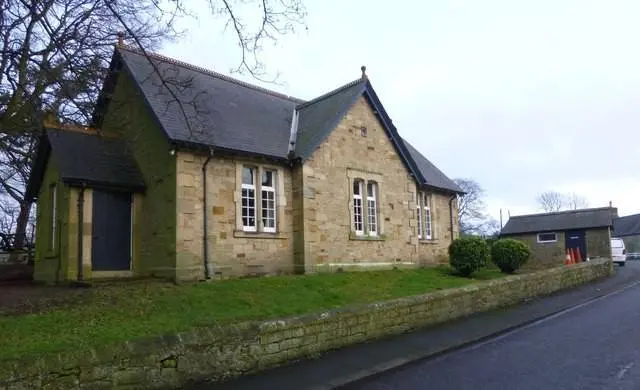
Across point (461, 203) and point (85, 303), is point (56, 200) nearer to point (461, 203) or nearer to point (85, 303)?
point (85, 303)

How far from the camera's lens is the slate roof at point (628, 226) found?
7644cm

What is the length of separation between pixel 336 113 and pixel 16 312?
12.7 meters

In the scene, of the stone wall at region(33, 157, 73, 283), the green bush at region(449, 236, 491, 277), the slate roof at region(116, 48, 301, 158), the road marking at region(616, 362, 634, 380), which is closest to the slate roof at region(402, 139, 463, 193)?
the green bush at region(449, 236, 491, 277)

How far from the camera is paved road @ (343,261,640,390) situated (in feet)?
25.6

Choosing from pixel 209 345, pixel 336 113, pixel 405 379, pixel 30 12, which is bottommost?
pixel 405 379

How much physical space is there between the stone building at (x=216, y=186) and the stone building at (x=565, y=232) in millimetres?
19478

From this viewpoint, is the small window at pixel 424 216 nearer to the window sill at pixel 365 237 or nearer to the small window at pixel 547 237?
the window sill at pixel 365 237

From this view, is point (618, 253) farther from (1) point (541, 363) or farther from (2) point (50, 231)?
(2) point (50, 231)

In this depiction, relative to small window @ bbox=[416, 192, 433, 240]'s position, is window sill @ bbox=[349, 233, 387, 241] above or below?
below

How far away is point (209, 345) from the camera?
328 inches

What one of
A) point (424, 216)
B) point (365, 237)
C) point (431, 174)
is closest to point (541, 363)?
point (365, 237)

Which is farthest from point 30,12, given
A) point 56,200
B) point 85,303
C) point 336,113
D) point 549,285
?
point 549,285

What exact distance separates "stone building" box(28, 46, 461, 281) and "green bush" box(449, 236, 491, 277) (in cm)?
192

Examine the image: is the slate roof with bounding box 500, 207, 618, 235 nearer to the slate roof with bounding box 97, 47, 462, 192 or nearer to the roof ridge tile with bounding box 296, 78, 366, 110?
the slate roof with bounding box 97, 47, 462, 192
